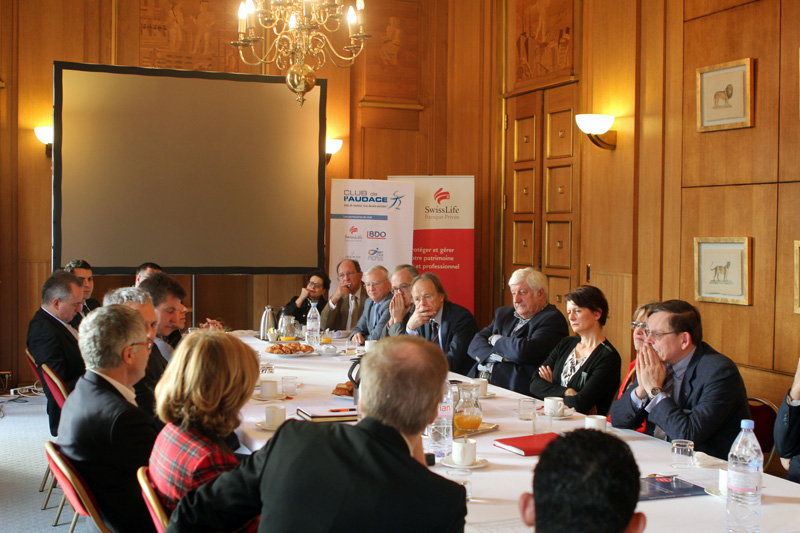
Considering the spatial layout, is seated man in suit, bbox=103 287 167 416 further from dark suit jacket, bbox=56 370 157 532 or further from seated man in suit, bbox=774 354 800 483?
seated man in suit, bbox=774 354 800 483

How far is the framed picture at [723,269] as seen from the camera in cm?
581

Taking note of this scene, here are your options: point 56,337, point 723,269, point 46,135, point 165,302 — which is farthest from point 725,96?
point 46,135

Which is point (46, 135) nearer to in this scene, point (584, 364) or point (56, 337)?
point (56, 337)

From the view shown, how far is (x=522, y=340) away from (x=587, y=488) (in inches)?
142

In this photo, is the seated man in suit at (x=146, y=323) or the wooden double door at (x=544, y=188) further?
the wooden double door at (x=544, y=188)

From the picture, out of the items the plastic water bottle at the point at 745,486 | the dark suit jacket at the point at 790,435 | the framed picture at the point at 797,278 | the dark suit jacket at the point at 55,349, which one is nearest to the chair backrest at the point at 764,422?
the dark suit jacket at the point at 790,435

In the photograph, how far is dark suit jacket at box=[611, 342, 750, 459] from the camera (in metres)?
3.09

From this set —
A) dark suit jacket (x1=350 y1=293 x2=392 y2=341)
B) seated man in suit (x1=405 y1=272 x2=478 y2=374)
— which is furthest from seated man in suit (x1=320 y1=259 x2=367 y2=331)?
seated man in suit (x1=405 y1=272 x2=478 y2=374)

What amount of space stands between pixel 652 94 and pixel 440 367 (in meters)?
5.38

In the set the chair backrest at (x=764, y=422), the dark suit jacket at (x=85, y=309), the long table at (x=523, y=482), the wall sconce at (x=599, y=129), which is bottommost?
the chair backrest at (x=764, y=422)

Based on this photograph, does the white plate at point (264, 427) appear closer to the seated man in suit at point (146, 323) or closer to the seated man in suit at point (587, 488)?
the seated man in suit at point (146, 323)

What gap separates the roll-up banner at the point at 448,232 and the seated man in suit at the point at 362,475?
6.66 metres

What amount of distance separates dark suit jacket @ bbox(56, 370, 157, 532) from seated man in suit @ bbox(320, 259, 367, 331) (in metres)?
4.86

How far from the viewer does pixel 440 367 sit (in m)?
1.97
